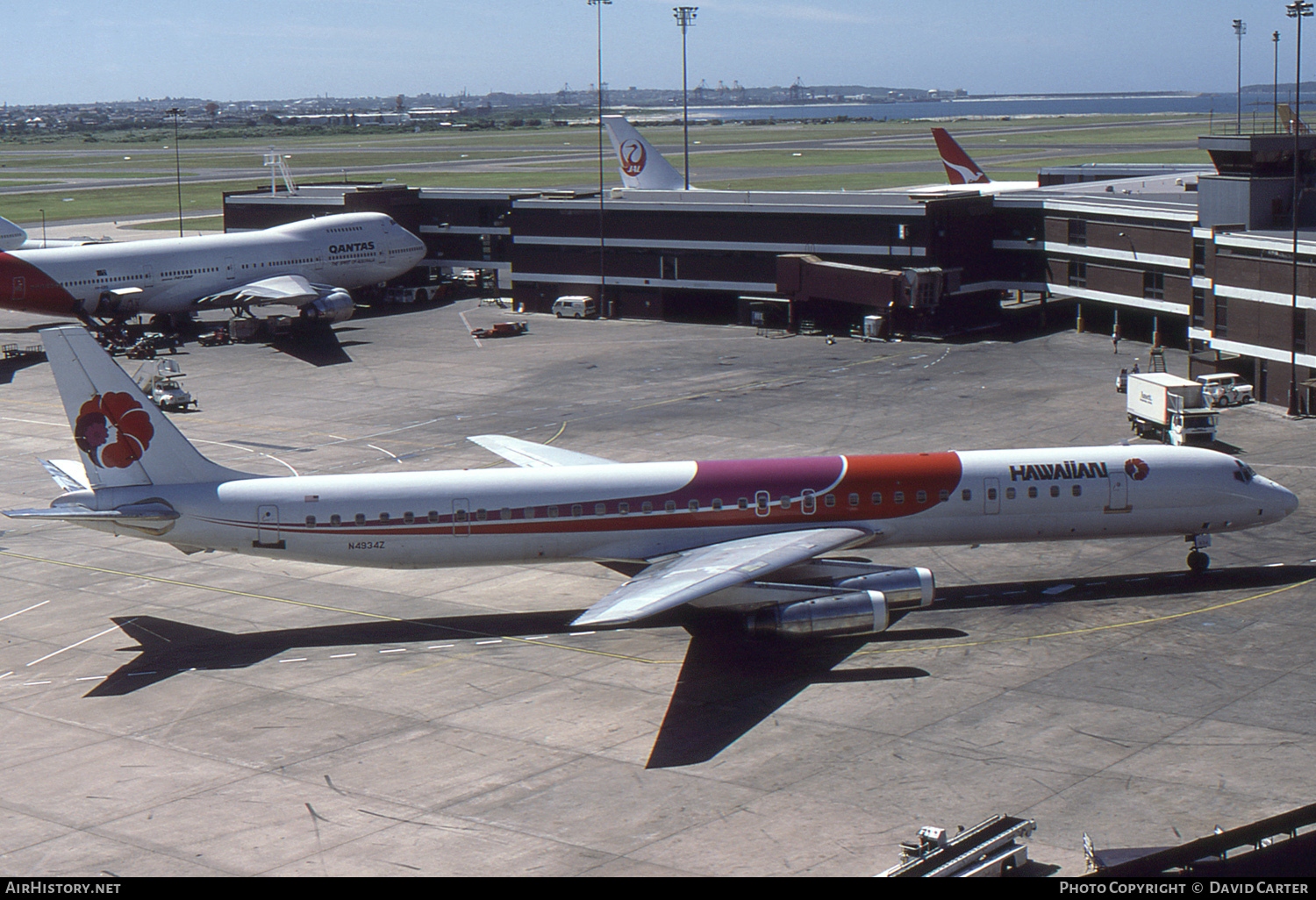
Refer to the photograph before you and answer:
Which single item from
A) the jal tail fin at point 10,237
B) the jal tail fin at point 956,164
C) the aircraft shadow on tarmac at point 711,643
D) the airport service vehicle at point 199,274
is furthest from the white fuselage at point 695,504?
the jal tail fin at point 956,164

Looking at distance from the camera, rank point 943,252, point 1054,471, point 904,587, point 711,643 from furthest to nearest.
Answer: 1. point 943,252
2. point 1054,471
3. point 711,643
4. point 904,587

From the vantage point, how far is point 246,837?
28219 mm

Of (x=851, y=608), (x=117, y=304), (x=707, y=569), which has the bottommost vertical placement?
(x=851, y=608)

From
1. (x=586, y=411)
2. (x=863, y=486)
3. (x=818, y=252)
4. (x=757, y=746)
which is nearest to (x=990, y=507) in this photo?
(x=863, y=486)

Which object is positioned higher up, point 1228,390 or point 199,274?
point 199,274

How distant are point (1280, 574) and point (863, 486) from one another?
14264 millimetres

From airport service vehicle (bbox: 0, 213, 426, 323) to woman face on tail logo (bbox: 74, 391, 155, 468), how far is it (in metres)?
64.5

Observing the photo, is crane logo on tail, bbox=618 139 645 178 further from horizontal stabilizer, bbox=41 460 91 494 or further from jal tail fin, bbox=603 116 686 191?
horizontal stabilizer, bbox=41 460 91 494

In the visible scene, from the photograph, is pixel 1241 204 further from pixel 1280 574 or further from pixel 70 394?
pixel 70 394

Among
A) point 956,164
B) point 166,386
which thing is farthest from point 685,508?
point 956,164

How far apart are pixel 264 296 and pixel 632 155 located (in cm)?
3562

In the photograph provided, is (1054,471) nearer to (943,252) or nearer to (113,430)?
(113,430)

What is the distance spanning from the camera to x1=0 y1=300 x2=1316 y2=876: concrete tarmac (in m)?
27.9

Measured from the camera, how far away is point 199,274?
107 m
